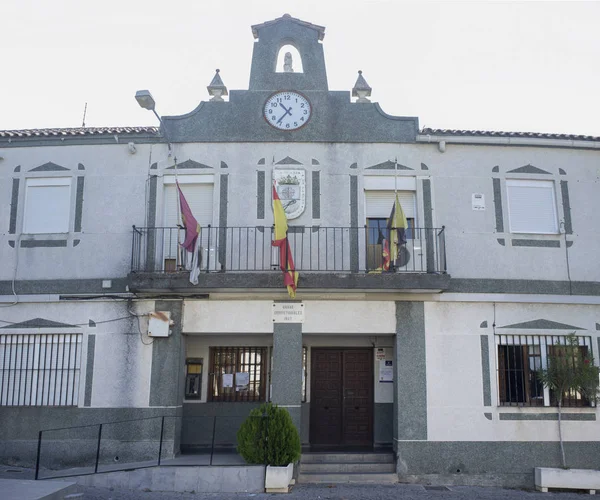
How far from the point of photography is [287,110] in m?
13.4

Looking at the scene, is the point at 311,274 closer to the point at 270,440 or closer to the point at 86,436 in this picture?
the point at 270,440

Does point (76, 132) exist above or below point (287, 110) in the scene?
below

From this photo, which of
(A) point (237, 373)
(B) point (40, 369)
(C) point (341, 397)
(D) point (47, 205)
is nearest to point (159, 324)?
(A) point (237, 373)

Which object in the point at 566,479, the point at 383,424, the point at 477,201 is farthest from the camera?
the point at 383,424

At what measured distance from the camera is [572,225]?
516 inches

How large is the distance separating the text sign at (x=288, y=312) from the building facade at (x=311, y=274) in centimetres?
3

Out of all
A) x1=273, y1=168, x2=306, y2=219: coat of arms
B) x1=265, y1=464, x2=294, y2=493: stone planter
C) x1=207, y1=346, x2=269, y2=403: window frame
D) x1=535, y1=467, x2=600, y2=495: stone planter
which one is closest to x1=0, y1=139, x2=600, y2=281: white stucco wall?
x1=273, y1=168, x2=306, y2=219: coat of arms

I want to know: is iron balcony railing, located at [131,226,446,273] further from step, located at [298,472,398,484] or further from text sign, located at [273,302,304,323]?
step, located at [298,472,398,484]

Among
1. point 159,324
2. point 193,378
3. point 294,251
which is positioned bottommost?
point 193,378

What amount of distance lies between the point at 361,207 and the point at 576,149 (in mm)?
4889

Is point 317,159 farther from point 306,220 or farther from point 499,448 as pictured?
point 499,448

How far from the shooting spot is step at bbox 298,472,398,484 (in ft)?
39.0

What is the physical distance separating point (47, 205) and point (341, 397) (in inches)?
301

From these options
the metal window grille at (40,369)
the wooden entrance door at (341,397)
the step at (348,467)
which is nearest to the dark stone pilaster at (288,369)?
the step at (348,467)
